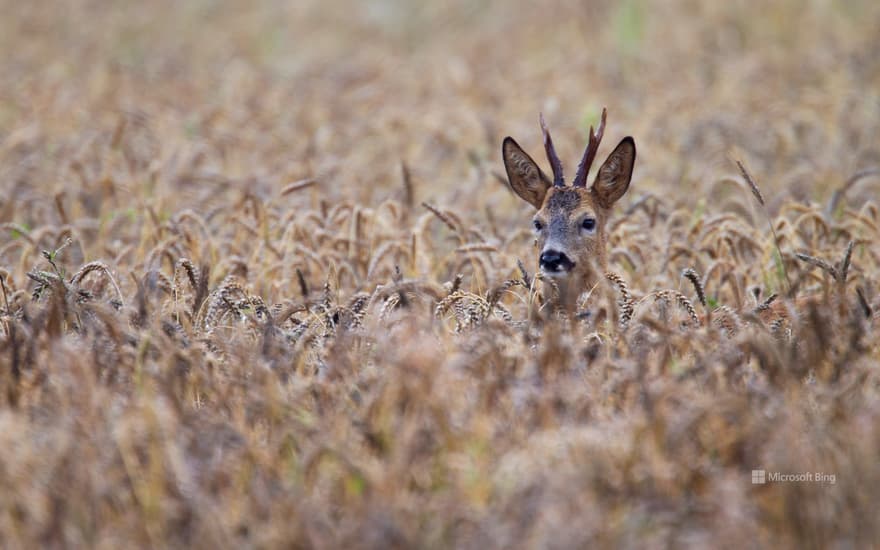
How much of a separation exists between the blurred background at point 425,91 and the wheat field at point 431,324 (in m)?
0.08

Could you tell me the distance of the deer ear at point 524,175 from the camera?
7.52 meters

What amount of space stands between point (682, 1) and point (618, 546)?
15.2m

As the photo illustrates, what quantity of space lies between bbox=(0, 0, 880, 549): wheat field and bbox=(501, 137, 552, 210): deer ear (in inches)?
17.2

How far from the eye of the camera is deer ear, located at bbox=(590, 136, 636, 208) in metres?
7.36

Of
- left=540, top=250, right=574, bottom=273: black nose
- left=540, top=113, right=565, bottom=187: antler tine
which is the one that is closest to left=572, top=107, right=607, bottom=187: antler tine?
left=540, top=113, right=565, bottom=187: antler tine

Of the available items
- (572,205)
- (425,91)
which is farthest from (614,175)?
(425,91)

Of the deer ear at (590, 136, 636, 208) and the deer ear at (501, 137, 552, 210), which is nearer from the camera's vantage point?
the deer ear at (590, 136, 636, 208)

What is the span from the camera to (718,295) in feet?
24.7

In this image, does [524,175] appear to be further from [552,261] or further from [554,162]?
[552,261]

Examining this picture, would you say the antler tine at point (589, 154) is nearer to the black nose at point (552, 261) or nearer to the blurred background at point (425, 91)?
the black nose at point (552, 261)

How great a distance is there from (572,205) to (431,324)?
199cm

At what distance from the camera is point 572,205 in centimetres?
720

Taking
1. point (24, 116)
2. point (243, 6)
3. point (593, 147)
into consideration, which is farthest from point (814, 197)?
point (243, 6)

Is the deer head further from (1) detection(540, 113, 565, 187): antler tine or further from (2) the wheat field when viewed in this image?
(2) the wheat field
